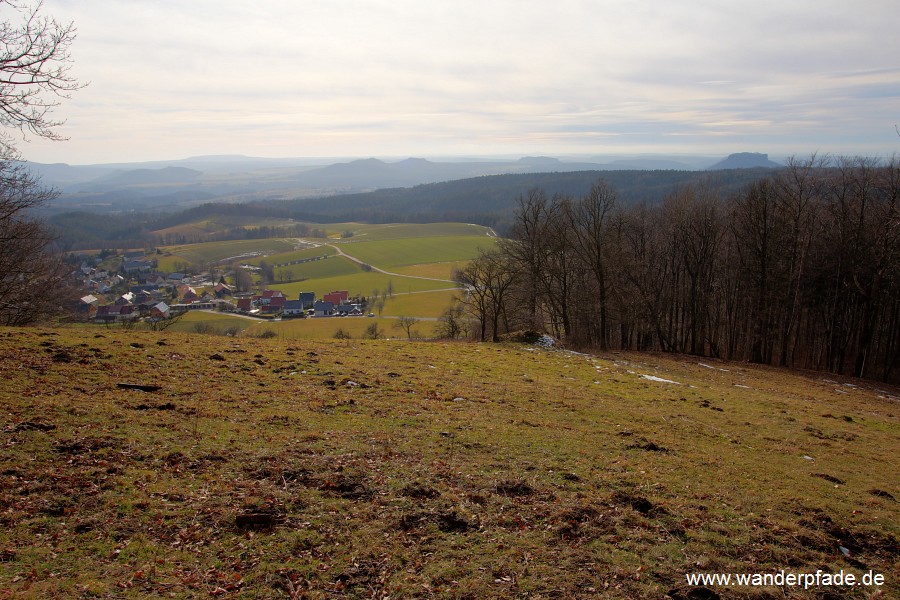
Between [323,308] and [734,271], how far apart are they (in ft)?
183

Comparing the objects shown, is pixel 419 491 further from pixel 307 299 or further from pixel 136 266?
pixel 136 266

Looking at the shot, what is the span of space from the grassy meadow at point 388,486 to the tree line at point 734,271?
18.7 metres

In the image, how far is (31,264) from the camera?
1065 inches

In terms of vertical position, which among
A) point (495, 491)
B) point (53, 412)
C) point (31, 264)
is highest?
point (31, 264)

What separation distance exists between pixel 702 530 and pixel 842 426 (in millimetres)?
13457

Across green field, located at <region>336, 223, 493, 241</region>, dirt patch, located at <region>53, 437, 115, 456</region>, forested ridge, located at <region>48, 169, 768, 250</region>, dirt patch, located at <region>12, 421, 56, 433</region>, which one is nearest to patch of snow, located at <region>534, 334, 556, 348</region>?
dirt patch, located at <region>53, 437, 115, 456</region>

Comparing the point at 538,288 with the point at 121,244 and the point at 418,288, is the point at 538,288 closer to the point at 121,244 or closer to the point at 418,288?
the point at 418,288

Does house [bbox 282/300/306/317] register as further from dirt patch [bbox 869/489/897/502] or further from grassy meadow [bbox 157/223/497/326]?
dirt patch [bbox 869/489/897/502]

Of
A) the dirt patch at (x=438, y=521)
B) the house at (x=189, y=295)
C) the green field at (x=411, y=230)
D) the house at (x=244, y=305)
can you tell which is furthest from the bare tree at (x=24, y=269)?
the green field at (x=411, y=230)

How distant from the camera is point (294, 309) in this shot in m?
73.1

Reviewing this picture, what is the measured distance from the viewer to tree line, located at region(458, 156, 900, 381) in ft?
105

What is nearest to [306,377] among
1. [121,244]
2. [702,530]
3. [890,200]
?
[702,530]

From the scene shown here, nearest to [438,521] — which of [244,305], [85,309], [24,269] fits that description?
[24,269]

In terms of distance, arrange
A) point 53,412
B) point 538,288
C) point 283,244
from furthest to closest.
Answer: point 283,244 < point 538,288 < point 53,412
